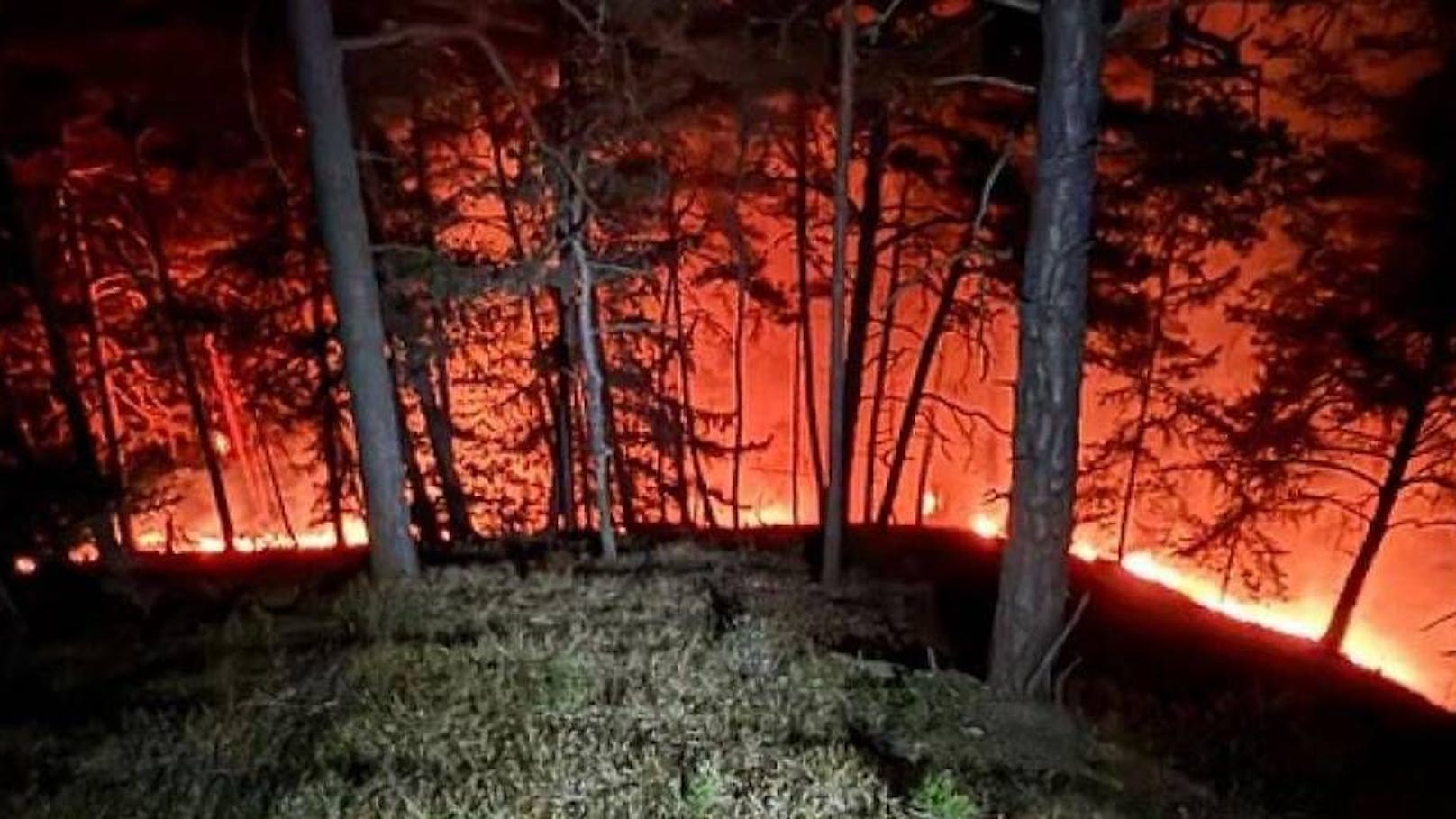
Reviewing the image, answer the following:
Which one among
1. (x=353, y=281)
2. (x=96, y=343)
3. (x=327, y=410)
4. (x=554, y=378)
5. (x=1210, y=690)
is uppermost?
(x=353, y=281)

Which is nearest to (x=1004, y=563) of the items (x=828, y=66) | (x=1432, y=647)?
(x=828, y=66)

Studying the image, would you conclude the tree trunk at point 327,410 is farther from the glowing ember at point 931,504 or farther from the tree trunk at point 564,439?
the glowing ember at point 931,504

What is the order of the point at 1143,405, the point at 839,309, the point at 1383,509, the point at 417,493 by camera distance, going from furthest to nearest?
the point at 1143,405 < the point at 417,493 < the point at 1383,509 < the point at 839,309

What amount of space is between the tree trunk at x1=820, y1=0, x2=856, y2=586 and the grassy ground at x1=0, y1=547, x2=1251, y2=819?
2795 mm

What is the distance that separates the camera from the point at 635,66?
12.9 meters

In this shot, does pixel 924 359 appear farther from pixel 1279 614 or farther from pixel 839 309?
pixel 1279 614

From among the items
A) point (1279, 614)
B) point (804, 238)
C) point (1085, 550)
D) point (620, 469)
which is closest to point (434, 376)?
point (620, 469)

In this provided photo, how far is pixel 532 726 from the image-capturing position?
6258mm

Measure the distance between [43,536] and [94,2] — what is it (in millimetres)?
6977

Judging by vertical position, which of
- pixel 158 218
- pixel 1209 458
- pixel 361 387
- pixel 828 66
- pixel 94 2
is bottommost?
pixel 1209 458

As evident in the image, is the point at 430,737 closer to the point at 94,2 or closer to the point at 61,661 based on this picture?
the point at 61,661

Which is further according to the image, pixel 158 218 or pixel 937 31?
pixel 158 218

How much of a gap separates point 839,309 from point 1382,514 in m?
9.67

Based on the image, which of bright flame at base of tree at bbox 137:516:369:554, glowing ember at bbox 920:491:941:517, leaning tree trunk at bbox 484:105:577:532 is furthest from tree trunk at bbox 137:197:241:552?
glowing ember at bbox 920:491:941:517
